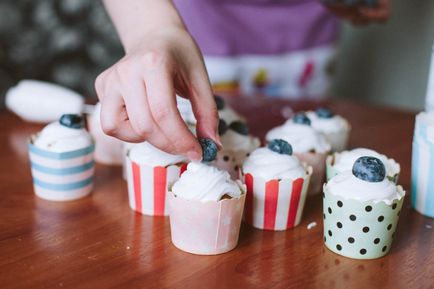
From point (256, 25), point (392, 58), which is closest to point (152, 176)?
point (256, 25)

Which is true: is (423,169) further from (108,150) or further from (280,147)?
(108,150)

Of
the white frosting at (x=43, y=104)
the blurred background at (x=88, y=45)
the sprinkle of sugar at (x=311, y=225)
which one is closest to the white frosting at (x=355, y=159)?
the sprinkle of sugar at (x=311, y=225)

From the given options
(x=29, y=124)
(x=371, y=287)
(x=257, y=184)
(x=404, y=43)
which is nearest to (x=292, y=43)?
(x=404, y=43)

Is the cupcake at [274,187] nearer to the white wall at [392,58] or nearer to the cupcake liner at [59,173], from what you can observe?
the cupcake liner at [59,173]

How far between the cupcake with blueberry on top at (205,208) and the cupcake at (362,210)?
17 centimetres

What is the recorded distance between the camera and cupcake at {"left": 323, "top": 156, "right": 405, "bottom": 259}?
41.6 inches

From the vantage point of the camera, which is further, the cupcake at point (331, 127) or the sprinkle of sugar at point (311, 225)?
the cupcake at point (331, 127)

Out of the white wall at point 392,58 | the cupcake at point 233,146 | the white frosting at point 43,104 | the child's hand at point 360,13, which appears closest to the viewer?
the cupcake at point 233,146

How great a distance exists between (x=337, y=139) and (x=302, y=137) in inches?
7.6

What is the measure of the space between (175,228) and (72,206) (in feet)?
0.89

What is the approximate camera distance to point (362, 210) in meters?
1.06

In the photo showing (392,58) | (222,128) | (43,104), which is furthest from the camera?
(392,58)

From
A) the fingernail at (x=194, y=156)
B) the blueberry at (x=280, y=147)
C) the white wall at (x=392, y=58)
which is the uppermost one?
the fingernail at (x=194, y=156)

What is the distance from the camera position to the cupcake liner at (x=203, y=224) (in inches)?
41.5
